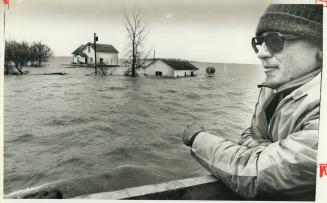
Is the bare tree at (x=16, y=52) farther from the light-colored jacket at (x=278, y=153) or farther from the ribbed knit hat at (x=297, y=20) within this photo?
the ribbed knit hat at (x=297, y=20)

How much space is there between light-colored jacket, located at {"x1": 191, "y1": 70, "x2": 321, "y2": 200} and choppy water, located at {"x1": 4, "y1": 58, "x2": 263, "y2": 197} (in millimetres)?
214

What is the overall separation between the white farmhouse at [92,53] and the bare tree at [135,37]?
16cm

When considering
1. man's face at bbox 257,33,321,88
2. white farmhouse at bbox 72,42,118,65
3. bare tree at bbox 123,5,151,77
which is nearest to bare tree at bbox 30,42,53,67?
white farmhouse at bbox 72,42,118,65

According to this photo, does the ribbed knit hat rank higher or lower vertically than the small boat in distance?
higher

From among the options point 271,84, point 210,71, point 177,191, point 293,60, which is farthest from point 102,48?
point 293,60

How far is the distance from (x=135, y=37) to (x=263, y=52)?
111 centimetres

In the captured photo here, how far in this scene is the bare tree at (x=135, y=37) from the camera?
2961 millimetres

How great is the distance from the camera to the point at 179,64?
3150 millimetres

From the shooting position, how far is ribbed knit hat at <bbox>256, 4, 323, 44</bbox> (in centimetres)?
272

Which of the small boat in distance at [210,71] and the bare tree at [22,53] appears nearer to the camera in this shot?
the bare tree at [22,53]

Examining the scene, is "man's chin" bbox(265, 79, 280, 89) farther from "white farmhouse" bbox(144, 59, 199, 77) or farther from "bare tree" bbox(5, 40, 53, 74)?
"bare tree" bbox(5, 40, 53, 74)

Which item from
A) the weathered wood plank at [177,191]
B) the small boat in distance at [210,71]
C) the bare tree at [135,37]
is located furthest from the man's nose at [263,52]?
the weathered wood plank at [177,191]

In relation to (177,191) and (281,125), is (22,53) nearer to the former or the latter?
(177,191)

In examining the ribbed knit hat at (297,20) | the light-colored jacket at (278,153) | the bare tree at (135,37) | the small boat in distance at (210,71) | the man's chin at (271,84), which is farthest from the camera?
the small boat in distance at (210,71)
